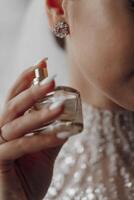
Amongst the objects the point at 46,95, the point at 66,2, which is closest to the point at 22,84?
the point at 46,95

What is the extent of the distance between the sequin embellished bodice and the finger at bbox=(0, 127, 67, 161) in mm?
134

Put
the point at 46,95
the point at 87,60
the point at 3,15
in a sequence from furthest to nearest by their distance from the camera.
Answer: the point at 3,15 → the point at 87,60 → the point at 46,95

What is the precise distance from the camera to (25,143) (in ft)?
1.72

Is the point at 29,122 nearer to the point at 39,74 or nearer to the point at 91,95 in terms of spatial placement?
the point at 39,74

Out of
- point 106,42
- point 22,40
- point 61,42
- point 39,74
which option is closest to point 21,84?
point 39,74

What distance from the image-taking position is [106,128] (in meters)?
0.70

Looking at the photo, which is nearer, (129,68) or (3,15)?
(129,68)

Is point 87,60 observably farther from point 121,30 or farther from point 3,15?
point 3,15

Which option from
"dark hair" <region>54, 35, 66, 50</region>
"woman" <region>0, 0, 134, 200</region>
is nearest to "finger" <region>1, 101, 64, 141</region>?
"woman" <region>0, 0, 134, 200</region>

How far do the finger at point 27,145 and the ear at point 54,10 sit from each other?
19 cm

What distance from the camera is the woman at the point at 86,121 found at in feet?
1.72

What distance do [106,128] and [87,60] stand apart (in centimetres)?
11

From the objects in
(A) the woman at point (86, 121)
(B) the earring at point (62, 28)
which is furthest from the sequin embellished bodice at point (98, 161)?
(B) the earring at point (62, 28)

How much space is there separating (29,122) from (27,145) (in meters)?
0.03
